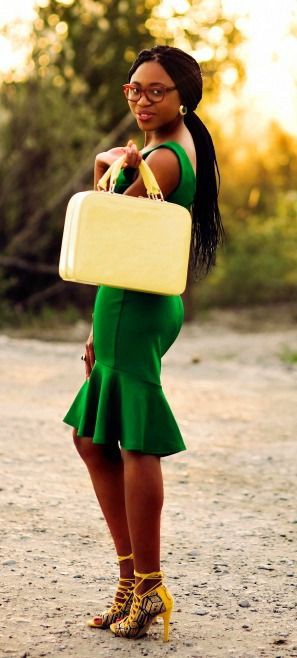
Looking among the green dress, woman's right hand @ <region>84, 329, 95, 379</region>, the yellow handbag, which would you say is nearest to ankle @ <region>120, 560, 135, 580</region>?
the green dress

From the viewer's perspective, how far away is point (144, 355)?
2.92 meters

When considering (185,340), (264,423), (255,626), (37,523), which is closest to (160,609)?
(255,626)

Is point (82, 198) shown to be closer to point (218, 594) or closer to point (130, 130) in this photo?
point (218, 594)

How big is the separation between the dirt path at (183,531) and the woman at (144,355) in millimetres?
294

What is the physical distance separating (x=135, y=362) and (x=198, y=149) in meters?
0.62

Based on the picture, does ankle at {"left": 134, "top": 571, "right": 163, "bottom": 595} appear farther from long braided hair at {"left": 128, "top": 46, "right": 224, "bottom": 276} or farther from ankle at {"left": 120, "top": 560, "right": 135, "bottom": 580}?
long braided hair at {"left": 128, "top": 46, "right": 224, "bottom": 276}

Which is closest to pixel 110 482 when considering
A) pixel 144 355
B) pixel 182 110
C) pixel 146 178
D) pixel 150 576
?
pixel 150 576

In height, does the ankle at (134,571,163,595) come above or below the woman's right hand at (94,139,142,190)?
below

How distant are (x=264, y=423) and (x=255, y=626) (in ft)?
13.5

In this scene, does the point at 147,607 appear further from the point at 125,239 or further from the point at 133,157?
the point at 133,157

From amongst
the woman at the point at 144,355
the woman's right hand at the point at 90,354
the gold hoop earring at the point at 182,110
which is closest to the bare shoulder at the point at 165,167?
the woman at the point at 144,355

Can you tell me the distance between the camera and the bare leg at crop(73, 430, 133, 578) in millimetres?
3027

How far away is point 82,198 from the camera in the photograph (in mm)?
2717

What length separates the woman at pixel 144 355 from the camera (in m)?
2.89
